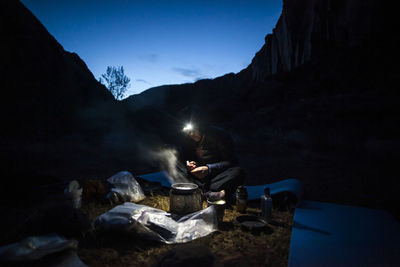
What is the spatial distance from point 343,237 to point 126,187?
2797 mm

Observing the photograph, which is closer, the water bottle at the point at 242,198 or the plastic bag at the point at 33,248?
the plastic bag at the point at 33,248

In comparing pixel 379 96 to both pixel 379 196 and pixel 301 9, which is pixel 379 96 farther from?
pixel 301 9

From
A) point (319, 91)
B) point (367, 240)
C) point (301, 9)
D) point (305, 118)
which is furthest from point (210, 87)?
point (367, 240)

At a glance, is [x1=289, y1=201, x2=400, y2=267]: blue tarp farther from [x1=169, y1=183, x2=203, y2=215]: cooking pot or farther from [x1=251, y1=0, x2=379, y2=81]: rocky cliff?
[x1=251, y1=0, x2=379, y2=81]: rocky cliff

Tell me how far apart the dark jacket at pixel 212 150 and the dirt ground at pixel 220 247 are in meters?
1.01

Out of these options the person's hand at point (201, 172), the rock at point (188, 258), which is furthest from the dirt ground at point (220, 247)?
the person's hand at point (201, 172)

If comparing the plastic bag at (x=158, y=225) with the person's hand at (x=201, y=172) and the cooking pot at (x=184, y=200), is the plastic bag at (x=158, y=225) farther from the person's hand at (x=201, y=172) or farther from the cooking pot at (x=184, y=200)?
the person's hand at (x=201, y=172)

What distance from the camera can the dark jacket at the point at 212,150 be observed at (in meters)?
3.18

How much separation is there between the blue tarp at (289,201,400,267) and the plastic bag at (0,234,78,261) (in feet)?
5.79

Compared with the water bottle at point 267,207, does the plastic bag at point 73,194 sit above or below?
above

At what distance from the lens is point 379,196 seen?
3297mm

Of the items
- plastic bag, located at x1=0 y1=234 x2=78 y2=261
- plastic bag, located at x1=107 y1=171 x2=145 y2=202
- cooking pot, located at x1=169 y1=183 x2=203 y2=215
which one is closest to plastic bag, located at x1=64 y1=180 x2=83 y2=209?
plastic bag, located at x1=107 y1=171 x2=145 y2=202

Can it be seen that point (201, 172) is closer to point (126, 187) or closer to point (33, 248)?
point (126, 187)

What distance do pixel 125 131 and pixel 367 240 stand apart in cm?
1517
